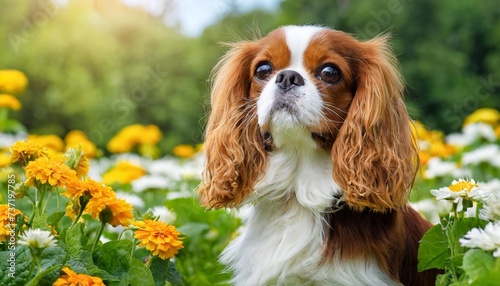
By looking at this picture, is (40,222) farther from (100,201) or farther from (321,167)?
(321,167)

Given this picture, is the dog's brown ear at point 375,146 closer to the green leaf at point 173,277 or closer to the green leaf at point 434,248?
the green leaf at point 434,248

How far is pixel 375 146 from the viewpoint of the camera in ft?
8.95

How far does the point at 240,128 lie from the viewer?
2900mm

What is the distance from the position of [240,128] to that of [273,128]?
0.90 feet

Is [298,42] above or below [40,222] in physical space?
above

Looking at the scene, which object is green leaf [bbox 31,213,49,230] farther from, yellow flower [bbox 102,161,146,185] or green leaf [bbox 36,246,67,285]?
yellow flower [bbox 102,161,146,185]

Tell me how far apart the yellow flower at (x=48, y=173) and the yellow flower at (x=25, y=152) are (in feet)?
0.59

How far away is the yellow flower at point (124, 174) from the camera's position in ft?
17.8

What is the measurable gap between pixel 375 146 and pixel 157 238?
0.87 metres

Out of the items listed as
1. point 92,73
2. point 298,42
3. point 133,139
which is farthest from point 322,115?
point 92,73

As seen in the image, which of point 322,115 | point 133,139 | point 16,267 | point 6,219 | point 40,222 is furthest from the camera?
point 133,139

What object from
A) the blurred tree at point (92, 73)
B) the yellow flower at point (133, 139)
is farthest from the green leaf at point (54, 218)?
the blurred tree at point (92, 73)

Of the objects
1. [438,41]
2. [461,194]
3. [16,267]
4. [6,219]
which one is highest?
[438,41]

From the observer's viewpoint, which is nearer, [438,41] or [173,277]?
[173,277]
